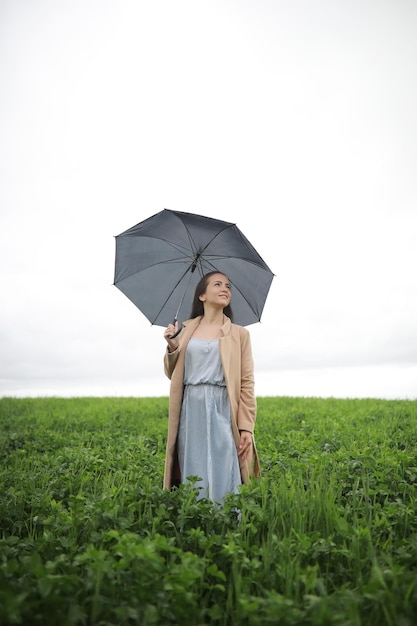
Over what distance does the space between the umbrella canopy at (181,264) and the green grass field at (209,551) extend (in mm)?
2173

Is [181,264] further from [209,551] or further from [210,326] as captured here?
[209,551]

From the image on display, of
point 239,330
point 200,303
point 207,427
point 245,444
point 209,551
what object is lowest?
point 209,551

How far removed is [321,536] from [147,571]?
1.91m

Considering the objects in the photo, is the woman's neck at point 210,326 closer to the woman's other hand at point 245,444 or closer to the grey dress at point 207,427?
the grey dress at point 207,427

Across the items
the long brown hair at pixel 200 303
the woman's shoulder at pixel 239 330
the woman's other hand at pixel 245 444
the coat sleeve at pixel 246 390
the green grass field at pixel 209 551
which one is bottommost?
the green grass field at pixel 209 551

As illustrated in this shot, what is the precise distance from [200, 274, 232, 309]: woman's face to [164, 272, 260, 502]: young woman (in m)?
0.01

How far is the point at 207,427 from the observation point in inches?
193

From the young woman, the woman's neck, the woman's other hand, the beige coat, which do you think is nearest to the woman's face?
the young woman

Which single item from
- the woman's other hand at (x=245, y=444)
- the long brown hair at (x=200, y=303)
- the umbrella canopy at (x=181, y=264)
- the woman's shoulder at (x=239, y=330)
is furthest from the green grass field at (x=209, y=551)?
the umbrella canopy at (x=181, y=264)

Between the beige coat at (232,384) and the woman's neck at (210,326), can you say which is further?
the woman's neck at (210,326)

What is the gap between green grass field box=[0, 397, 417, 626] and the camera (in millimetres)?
2725

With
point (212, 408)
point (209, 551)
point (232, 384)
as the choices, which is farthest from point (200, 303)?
point (209, 551)

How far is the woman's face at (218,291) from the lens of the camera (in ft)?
17.3

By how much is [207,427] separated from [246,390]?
1.88 ft
